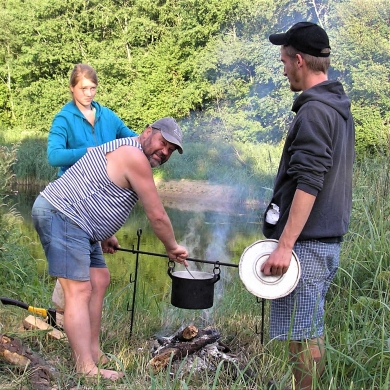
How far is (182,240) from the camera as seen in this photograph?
9.30 m

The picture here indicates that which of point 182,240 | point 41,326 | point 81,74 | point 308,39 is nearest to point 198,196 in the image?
point 182,240

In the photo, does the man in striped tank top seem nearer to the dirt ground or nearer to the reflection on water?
the reflection on water

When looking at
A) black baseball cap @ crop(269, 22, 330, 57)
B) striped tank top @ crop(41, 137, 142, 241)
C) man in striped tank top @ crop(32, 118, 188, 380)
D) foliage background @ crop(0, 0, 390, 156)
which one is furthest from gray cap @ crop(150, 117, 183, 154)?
foliage background @ crop(0, 0, 390, 156)

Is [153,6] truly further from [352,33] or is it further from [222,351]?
[222,351]

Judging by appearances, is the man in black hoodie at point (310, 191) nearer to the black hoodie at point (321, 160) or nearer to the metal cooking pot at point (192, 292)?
the black hoodie at point (321, 160)

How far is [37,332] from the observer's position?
335cm

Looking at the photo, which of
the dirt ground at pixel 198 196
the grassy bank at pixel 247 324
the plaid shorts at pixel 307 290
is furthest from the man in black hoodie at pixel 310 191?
the dirt ground at pixel 198 196

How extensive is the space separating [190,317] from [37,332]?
134 centimetres

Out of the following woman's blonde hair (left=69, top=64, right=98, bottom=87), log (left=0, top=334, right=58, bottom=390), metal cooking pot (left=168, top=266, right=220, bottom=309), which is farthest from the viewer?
woman's blonde hair (left=69, top=64, right=98, bottom=87)

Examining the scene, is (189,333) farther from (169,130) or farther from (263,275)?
(169,130)

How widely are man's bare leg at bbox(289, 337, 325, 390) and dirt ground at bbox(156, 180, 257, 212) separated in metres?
8.95

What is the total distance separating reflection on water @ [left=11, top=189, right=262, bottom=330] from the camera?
22.1 ft

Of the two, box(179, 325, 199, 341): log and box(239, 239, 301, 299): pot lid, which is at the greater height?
box(239, 239, 301, 299): pot lid

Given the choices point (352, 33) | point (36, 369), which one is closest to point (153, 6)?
point (352, 33)
